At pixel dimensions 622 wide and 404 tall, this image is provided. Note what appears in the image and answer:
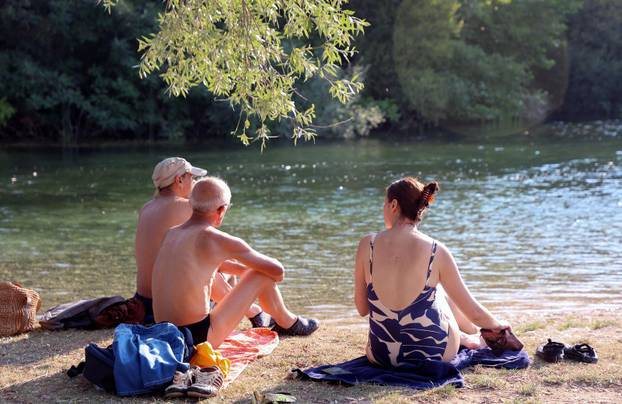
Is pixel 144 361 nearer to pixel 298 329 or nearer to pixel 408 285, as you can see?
pixel 408 285

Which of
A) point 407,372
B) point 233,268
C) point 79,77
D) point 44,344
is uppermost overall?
point 79,77

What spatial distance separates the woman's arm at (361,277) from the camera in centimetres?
521

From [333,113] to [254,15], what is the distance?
99.9 feet

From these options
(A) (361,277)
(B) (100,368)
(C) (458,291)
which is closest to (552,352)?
(C) (458,291)

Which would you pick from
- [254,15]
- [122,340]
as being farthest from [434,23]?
[122,340]

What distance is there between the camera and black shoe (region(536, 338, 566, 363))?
5426 mm

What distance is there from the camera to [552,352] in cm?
543

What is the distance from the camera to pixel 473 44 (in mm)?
48844

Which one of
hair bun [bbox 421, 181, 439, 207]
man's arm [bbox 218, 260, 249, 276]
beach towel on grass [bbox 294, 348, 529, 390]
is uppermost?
hair bun [bbox 421, 181, 439, 207]

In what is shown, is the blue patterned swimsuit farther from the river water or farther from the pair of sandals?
the river water

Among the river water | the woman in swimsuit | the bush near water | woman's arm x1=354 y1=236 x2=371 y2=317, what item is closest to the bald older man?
woman's arm x1=354 y1=236 x2=371 y2=317

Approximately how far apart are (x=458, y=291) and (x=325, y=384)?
96 centimetres

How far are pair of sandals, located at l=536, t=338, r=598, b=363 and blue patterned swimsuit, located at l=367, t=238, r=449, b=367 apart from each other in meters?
0.77

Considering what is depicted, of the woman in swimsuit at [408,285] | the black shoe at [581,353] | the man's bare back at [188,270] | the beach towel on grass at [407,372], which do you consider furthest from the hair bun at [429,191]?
the black shoe at [581,353]
